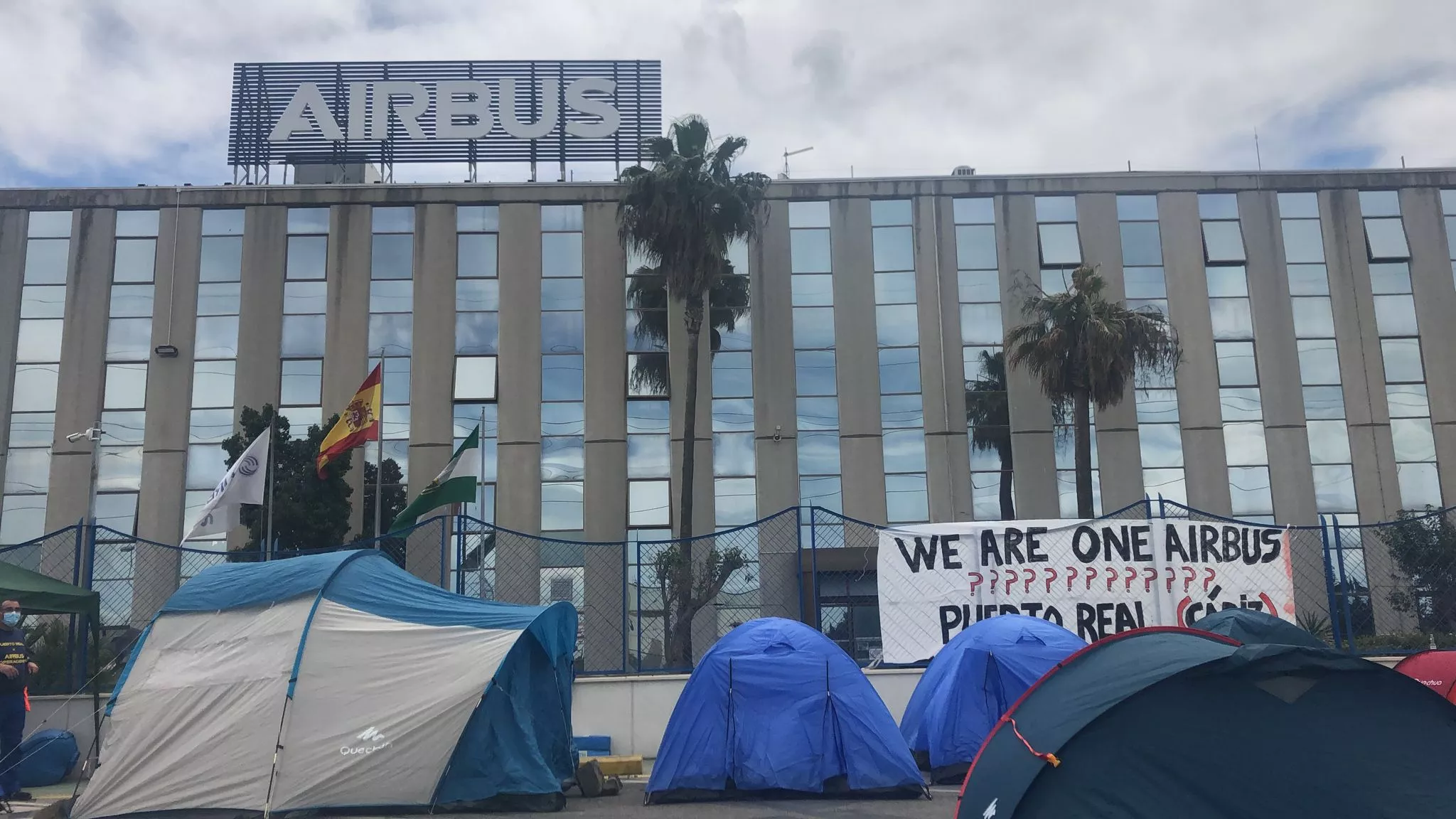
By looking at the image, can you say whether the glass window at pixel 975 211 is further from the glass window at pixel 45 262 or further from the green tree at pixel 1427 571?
the glass window at pixel 45 262

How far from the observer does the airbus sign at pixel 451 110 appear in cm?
3020

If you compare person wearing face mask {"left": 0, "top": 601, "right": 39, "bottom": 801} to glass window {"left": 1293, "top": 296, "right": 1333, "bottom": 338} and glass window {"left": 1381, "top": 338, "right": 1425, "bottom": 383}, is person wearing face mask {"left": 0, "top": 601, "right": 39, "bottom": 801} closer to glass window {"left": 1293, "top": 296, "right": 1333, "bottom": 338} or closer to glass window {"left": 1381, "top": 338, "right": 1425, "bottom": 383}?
glass window {"left": 1293, "top": 296, "right": 1333, "bottom": 338}

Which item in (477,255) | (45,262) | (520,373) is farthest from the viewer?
(477,255)

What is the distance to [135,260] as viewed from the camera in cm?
2802

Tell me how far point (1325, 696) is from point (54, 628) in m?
15.5

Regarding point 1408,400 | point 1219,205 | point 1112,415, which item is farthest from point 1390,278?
point 1112,415

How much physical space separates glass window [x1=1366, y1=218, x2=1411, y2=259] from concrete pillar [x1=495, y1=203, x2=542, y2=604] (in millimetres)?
20484

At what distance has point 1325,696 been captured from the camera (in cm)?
732

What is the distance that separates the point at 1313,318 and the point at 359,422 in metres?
22.3

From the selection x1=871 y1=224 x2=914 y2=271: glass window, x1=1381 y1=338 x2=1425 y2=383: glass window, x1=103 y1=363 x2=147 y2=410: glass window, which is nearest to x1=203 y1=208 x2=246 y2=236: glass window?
x1=103 y1=363 x2=147 y2=410: glass window

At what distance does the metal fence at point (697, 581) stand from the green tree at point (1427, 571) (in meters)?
0.02

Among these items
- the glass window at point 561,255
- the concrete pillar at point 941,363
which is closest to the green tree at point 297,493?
the glass window at point 561,255

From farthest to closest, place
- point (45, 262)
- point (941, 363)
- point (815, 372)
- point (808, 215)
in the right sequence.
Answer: point (808, 215), point (45, 262), point (815, 372), point (941, 363)

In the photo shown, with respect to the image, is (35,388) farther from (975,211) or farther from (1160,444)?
(1160,444)
